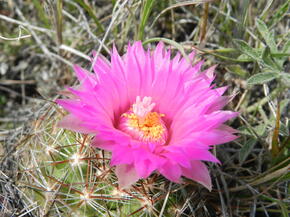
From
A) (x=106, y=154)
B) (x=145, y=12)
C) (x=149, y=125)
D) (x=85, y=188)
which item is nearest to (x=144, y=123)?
(x=149, y=125)

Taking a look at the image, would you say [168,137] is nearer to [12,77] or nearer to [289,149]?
[289,149]

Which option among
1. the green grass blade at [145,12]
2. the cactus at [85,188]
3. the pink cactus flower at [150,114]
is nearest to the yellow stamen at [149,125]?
the pink cactus flower at [150,114]

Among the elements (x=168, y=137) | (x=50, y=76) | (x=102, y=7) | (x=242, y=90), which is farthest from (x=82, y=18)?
(x=168, y=137)

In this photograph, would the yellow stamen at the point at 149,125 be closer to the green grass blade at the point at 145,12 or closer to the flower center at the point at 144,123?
the flower center at the point at 144,123

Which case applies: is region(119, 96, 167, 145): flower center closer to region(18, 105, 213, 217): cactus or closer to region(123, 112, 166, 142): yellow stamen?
region(123, 112, 166, 142): yellow stamen

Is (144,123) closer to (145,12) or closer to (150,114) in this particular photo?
(150,114)
